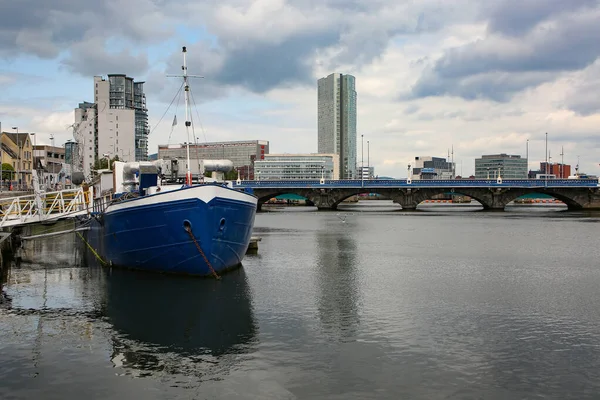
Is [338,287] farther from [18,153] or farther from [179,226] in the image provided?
[18,153]

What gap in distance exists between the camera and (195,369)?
17.8m

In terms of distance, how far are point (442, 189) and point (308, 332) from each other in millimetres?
113329

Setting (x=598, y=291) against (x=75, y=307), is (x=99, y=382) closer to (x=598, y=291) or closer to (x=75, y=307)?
(x=75, y=307)

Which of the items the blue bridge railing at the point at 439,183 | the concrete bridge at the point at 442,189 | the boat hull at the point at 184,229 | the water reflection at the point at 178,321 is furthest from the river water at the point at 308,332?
the concrete bridge at the point at 442,189

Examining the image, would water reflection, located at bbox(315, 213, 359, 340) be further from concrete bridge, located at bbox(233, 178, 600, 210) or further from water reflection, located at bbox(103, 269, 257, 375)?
concrete bridge, located at bbox(233, 178, 600, 210)

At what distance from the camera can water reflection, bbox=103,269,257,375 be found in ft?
61.6

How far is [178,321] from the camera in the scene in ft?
78.6

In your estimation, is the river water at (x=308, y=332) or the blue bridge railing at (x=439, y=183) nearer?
the river water at (x=308, y=332)

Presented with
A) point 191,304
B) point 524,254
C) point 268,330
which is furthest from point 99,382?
point 524,254

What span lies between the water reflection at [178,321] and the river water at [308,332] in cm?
9

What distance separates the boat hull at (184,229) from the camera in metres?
30.8

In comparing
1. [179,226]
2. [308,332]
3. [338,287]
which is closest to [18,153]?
[179,226]

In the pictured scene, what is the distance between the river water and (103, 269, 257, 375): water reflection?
0.28 feet

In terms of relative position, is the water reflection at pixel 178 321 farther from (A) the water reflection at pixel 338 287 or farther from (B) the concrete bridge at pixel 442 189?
(B) the concrete bridge at pixel 442 189
